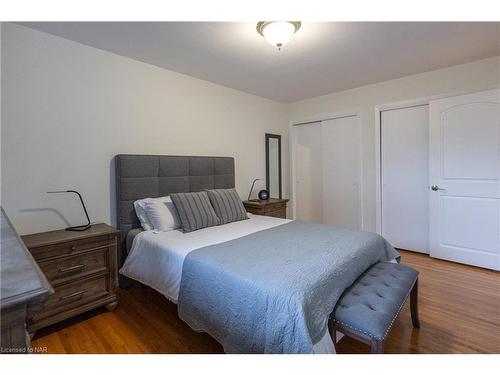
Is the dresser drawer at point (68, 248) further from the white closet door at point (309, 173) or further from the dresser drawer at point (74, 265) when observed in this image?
the white closet door at point (309, 173)

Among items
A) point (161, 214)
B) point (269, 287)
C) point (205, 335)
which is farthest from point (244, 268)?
point (161, 214)

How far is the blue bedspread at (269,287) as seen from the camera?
1252mm

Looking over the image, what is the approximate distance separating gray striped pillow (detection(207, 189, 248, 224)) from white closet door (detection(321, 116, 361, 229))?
184 centimetres

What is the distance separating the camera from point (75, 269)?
1.95 m

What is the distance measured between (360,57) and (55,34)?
9.20ft

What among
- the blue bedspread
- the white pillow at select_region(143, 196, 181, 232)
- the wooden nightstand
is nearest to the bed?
the blue bedspread

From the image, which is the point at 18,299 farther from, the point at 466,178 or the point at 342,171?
the point at 342,171

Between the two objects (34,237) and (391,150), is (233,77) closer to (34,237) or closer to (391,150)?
(391,150)

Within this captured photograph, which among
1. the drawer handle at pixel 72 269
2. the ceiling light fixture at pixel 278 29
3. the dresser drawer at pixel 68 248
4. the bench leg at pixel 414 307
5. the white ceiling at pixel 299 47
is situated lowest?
the bench leg at pixel 414 307

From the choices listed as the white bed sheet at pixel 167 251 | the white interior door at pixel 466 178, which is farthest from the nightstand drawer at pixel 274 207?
the white interior door at pixel 466 178

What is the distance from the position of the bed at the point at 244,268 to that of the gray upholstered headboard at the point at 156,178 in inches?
0.4
